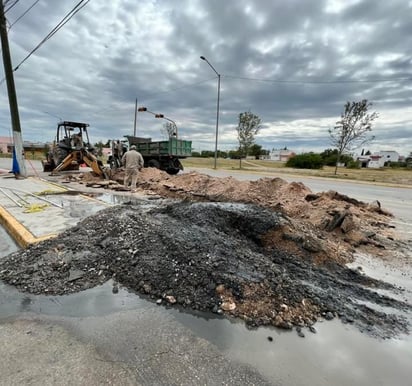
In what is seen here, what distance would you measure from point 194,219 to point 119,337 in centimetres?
278

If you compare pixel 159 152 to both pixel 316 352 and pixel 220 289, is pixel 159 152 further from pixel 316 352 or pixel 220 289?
pixel 316 352

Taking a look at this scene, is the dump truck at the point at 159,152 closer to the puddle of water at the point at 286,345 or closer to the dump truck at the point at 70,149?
the dump truck at the point at 70,149

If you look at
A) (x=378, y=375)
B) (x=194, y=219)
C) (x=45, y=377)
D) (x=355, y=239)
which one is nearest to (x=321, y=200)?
(x=355, y=239)

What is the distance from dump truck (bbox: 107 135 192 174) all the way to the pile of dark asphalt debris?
1166 cm

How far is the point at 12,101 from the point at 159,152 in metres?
7.49

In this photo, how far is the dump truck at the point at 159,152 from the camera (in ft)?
50.7

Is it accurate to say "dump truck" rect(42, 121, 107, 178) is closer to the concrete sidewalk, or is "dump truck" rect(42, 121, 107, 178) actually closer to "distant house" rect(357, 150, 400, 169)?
the concrete sidewalk

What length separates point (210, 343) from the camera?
219cm

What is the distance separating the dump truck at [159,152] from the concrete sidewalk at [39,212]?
7053 mm

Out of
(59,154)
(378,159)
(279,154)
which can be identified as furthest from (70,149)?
(279,154)

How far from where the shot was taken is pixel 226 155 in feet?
297

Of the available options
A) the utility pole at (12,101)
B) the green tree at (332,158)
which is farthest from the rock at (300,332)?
the green tree at (332,158)

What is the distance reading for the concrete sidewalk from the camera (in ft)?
14.9

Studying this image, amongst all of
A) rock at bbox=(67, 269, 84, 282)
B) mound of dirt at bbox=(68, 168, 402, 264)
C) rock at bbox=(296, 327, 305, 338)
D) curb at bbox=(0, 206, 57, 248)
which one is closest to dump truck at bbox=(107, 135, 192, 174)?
mound of dirt at bbox=(68, 168, 402, 264)
